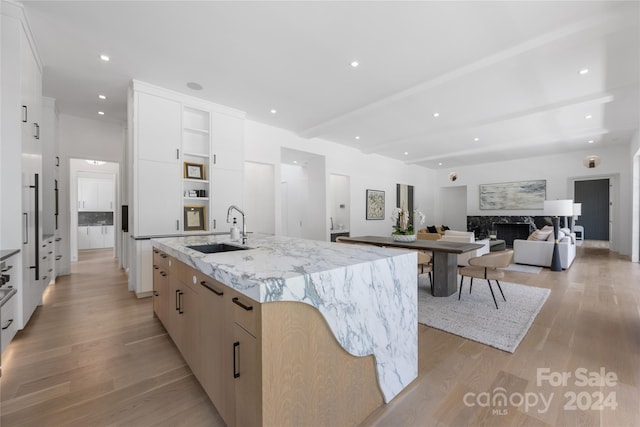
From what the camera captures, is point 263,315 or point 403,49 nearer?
point 263,315

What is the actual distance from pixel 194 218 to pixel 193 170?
81 centimetres

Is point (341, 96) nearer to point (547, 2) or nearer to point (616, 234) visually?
point (547, 2)

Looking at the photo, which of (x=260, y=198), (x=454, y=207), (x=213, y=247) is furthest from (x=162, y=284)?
(x=454, y=207)

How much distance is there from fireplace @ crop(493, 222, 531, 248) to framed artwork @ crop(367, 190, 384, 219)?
14.9 feet

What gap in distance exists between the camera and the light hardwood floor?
1497mm

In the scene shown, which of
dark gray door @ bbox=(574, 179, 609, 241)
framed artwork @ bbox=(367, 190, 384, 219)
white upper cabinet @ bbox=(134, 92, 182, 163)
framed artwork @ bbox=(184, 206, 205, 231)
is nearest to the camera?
white upper cabinet @ bbox=(134, 92, 182, 163)

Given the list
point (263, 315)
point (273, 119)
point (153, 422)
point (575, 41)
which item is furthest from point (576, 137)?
point (153, 422)

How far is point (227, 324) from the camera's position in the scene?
126 centimetres

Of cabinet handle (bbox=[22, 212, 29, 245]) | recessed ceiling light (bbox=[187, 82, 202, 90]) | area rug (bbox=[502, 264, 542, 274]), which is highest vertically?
recessed ceiling light (bbox=[187, 82, 202, 90])

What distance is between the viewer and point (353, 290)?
1.34 meters

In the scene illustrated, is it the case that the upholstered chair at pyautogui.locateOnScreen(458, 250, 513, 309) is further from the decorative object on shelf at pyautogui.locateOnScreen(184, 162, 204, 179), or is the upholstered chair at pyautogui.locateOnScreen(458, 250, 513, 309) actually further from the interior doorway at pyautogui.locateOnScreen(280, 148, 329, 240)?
the decorative object on shelf at pyautogui.locateOnScreen(184, 162, 204, 179)

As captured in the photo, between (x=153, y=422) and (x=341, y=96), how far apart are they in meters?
4.37

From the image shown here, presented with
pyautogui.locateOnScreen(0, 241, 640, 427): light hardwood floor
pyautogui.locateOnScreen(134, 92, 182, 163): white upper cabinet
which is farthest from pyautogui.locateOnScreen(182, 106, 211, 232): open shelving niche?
pyautogui.locateOnScreen(0, 241, 640, 427): light hardwood floor

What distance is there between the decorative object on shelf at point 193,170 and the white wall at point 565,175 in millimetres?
9714
